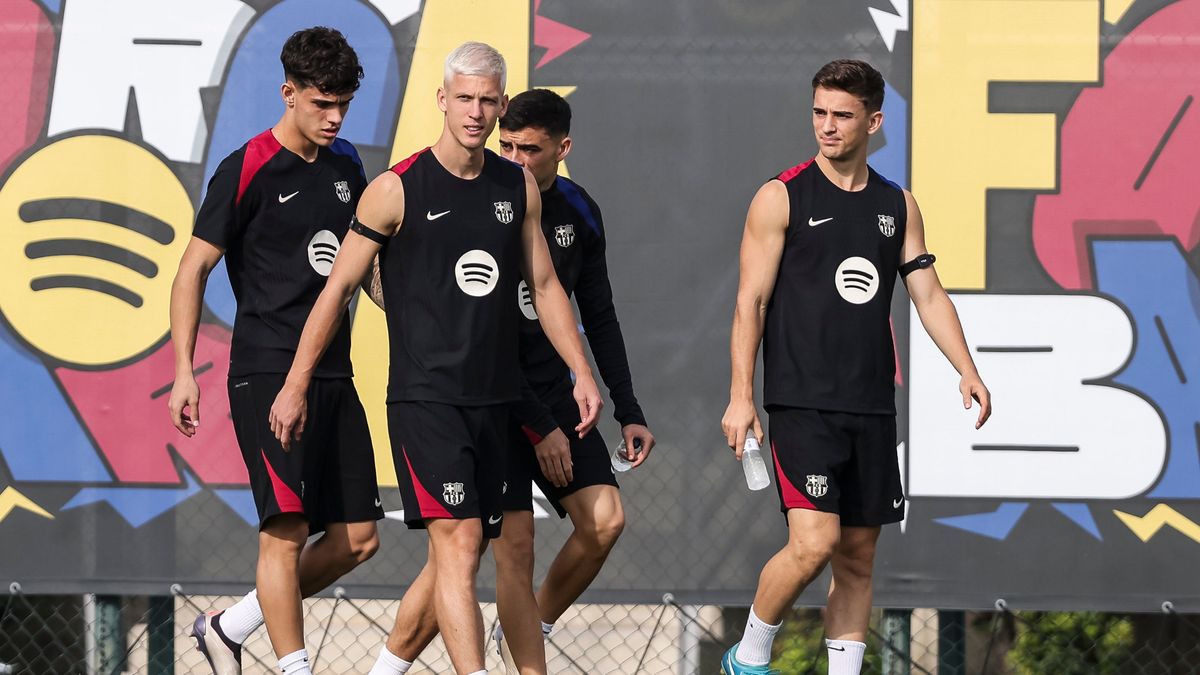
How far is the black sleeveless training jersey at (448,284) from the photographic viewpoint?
4.51 metres

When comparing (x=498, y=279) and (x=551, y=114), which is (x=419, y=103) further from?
(x=498, y=279)

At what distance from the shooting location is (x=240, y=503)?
6.45 m

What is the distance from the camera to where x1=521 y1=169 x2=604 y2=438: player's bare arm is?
15.2ft

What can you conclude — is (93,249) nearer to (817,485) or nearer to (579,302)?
(579,302)

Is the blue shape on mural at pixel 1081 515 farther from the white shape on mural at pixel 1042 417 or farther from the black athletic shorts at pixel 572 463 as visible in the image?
the black athletic shorts at pixel 572 463

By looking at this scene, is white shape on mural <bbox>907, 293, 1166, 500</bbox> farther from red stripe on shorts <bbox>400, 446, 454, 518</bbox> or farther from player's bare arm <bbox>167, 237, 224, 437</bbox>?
player's bare arm <bbox>167, 237, 224, 437</bbox>

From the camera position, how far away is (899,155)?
6.35 m

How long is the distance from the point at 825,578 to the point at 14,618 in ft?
11.9

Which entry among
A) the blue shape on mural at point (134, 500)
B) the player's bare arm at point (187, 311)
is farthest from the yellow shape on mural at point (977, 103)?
the blue shape on mural at point (134, 500)

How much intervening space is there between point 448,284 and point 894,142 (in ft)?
8.48

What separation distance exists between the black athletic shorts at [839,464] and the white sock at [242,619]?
1836 millimetres

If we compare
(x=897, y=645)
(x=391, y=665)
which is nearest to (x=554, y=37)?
(x=391, y=665)

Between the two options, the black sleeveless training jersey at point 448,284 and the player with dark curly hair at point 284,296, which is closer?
the black sleeveless training jersey at point 448,284

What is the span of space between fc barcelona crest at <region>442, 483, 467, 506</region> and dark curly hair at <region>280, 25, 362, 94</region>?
1.37 meters
